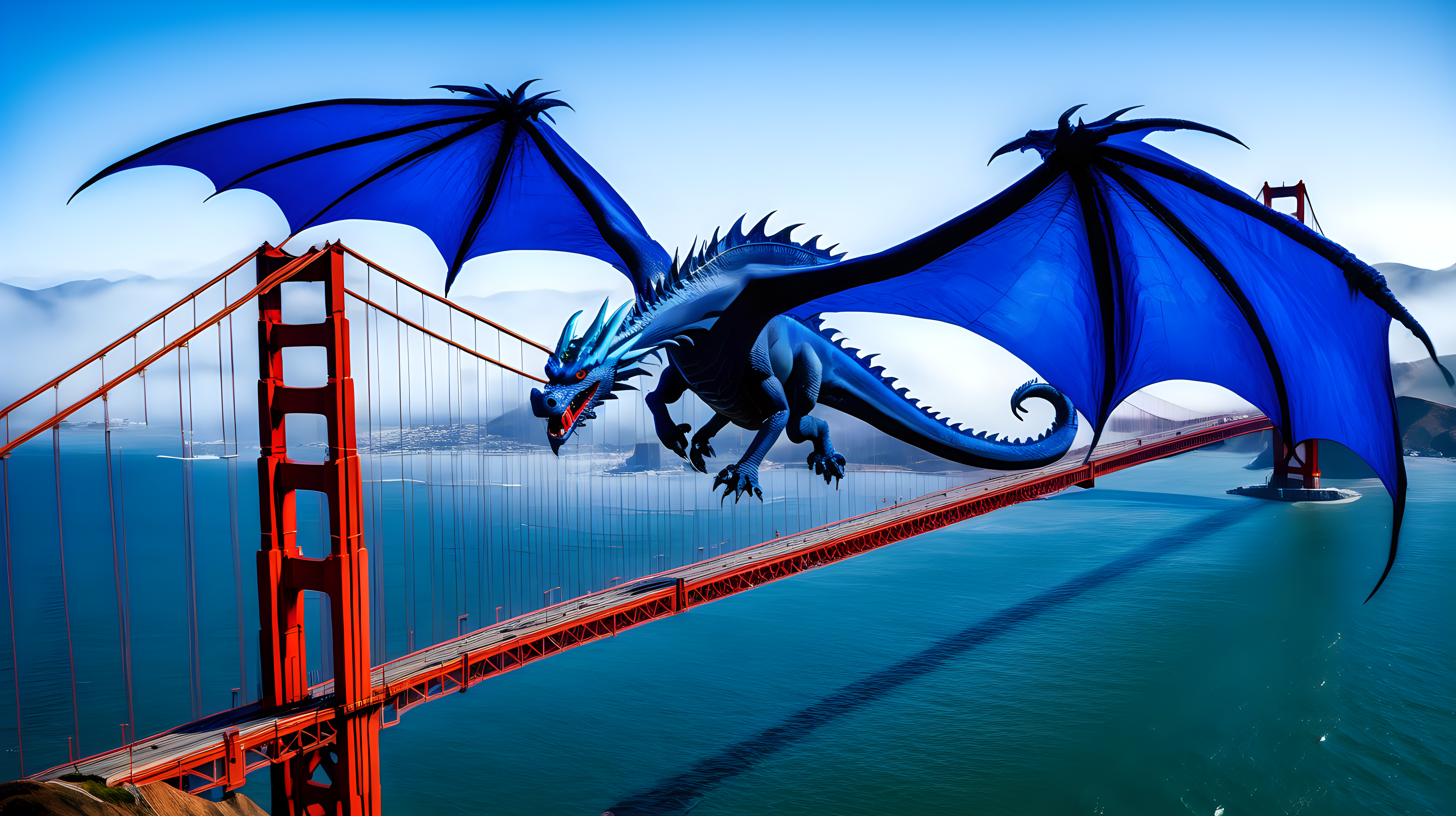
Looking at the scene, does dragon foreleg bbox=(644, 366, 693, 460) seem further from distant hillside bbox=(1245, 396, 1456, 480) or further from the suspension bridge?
distant hillside bbox=(1245, 396, 1456, 480)

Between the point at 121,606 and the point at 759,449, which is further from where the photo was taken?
the point at 121,606

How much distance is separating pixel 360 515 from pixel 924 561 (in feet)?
76.7

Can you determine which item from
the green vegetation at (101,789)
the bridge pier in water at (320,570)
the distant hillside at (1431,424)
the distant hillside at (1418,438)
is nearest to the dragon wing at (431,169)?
the bridge pier in water at (320,570)

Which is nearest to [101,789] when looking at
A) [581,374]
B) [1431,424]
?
[581,374]

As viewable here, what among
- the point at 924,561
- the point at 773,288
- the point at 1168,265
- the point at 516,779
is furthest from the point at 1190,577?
the point at 773,288

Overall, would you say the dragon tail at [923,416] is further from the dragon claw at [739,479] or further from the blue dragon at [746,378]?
the dragon claw at [739,479]

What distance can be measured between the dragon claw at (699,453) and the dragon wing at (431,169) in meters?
1.49

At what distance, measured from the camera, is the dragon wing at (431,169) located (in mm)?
6059

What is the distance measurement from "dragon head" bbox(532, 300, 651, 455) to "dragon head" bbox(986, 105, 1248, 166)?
2.30m

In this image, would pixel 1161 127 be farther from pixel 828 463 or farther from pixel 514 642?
pixel 514 642

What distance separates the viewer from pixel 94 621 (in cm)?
2339

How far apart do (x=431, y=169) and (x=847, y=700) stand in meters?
13.1

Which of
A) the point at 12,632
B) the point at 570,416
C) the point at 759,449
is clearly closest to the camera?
the point at 570,416

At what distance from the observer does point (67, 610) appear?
838cm
